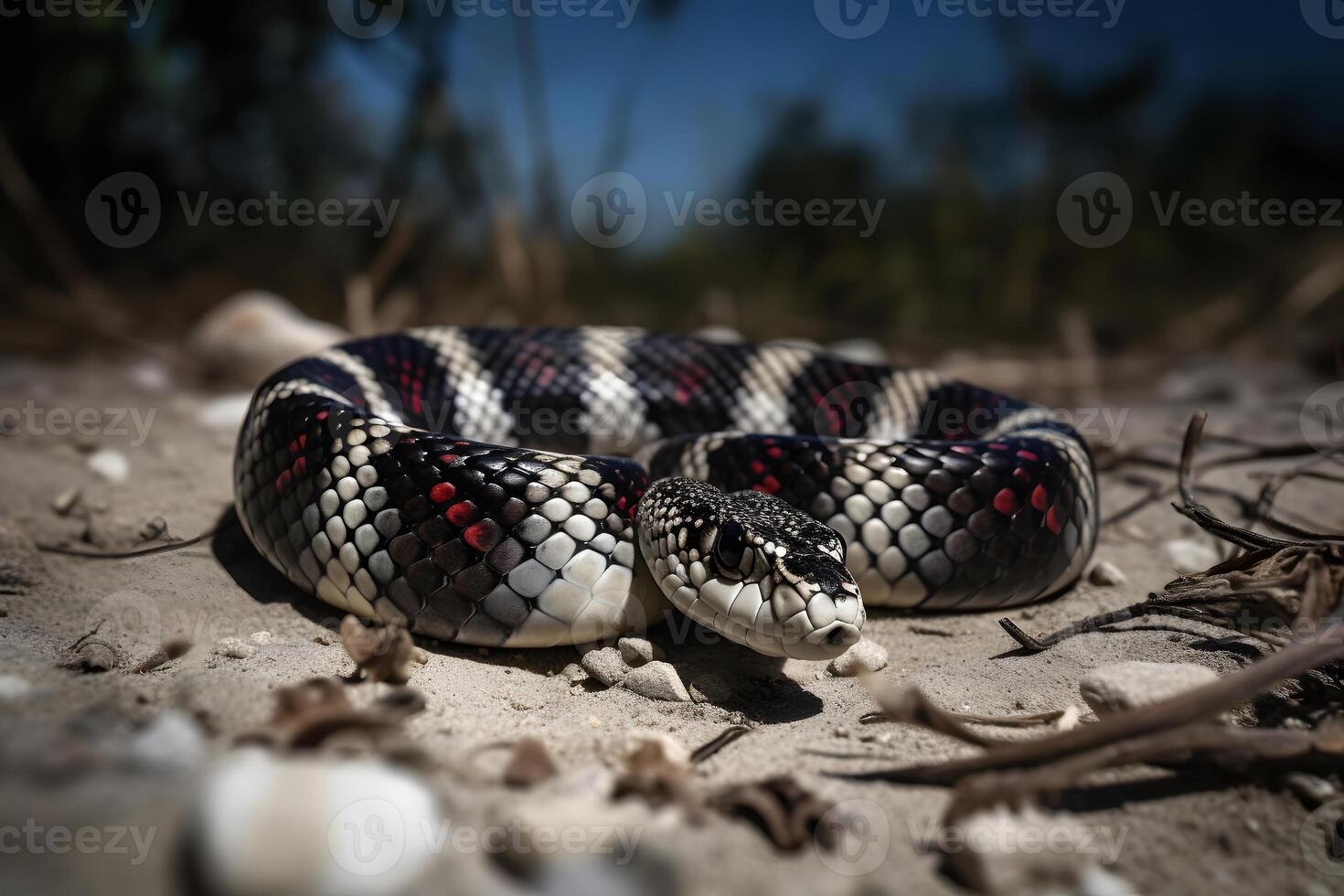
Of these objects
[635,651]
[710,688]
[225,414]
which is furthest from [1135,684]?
[225,414]

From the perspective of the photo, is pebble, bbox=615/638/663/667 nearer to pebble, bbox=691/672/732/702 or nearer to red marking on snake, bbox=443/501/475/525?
pebble, bbox=691/672/732/702

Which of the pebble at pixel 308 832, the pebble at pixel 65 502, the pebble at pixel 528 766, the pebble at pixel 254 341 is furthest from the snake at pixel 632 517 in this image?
the pebble at pixel 254 341

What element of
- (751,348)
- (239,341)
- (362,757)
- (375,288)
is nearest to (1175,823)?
(362,757)

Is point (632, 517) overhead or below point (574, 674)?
overhead

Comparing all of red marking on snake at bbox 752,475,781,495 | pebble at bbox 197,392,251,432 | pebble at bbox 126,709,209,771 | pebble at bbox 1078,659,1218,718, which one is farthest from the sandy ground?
pebble at bbox 197,392,251,432

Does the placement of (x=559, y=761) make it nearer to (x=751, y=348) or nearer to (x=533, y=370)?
(x=533, y=370)

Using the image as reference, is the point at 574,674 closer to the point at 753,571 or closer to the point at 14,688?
the point at 753,571
